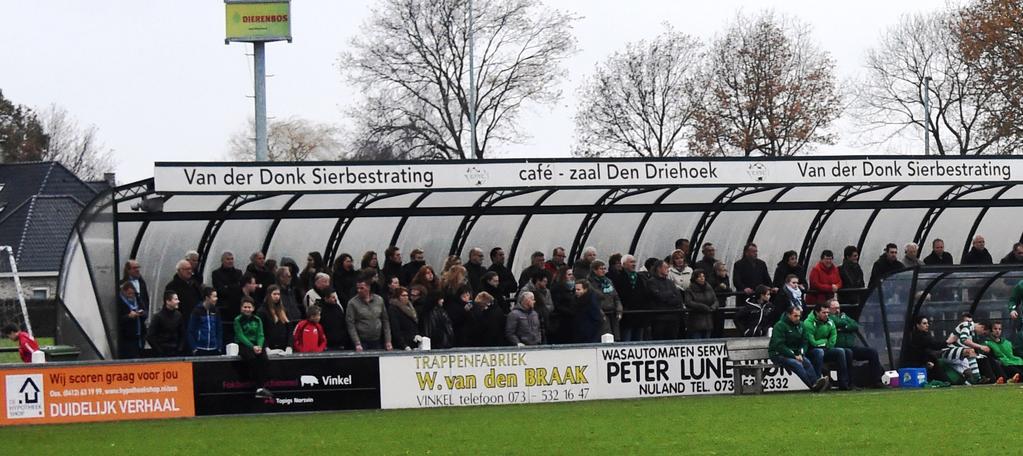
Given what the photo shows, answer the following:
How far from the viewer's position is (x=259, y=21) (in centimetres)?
4212

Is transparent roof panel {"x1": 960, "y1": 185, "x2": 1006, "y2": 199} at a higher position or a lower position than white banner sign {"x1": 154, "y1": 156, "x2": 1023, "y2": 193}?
lower

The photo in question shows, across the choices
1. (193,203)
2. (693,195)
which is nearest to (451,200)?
(693,195)

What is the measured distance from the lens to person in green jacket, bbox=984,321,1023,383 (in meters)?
23.9

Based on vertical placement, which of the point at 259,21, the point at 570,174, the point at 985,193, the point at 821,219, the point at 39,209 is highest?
the point at 259,21

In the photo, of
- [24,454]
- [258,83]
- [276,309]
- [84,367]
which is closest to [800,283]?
[276,309]

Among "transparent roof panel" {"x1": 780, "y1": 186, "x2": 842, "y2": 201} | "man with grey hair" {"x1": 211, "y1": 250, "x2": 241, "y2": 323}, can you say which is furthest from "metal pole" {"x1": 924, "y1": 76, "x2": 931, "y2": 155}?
"man with grey hair" {"x1": 211, "y1": 250, "x2": 241, "y2": 323}

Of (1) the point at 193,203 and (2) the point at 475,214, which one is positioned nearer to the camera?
(1) the point at 193,203

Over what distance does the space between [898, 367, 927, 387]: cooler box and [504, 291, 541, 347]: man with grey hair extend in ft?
16.6

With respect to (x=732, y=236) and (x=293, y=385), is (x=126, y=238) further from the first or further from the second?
(x=732, y=236)

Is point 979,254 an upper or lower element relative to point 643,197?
lower

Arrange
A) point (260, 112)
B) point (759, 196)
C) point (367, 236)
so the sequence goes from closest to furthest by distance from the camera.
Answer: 1. point (367, 236)
2. point (759, 196)
3. point (260, 112)

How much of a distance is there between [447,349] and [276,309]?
2192 mm

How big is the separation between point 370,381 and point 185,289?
263cm

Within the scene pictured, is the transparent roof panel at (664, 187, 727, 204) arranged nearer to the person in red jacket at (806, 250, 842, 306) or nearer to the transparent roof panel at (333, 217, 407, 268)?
the person in red jacket at (806, 250, 842, 306)
